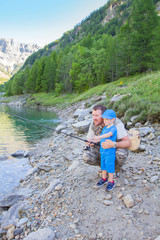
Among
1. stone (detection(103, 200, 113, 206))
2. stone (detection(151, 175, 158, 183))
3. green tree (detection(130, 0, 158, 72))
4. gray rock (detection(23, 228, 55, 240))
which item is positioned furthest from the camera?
green tree (detection(130, 0, 158, 72))

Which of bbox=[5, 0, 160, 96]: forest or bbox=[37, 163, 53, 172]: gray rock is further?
bbox=[5, 0, 160, 96]: forest

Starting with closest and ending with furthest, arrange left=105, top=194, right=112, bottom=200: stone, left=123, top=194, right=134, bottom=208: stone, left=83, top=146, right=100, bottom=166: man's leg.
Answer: left=123, top=194, right=134, bottom=208: stone < left=105, top=194, right=112, bottom=200: stone < left=83, top=146, right=100, bottom=166: man's leg

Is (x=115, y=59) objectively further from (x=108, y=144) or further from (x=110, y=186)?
(x=110, y=186)

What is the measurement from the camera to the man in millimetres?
3275

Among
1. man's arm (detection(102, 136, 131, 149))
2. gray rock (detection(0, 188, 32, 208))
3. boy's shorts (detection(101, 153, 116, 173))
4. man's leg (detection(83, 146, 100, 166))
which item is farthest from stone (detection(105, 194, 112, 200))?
gray rock (detection(0, 188, 32, 208))

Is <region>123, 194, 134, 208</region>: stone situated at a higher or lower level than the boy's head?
lower

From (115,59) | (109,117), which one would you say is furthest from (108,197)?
(115,59)

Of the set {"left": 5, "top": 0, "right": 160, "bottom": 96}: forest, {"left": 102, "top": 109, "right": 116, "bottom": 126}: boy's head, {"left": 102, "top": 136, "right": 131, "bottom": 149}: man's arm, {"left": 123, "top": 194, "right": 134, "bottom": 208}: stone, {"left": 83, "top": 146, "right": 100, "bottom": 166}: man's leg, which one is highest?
{"left": 5, "top": 0, "right": 160, "bottom": 96}: forest

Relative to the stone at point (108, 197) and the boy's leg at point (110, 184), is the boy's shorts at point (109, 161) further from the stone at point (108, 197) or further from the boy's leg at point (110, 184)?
the stone at point (108, 197)

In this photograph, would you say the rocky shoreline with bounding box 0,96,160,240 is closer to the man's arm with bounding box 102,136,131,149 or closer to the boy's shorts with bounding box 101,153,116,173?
the boy's shorts with bounding box 101,153,116,173

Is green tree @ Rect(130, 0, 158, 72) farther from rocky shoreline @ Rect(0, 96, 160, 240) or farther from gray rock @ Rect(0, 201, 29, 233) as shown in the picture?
gray rock @ Rect(0, 201, 29, 233)

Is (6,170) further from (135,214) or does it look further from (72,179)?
(135,214)

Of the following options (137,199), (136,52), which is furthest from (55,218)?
(136,52)

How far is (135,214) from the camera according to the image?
8.77ft
